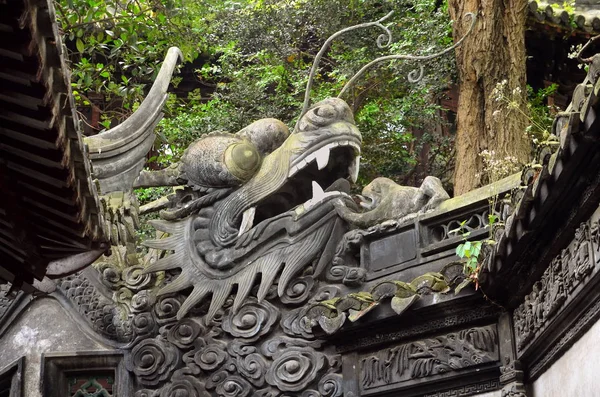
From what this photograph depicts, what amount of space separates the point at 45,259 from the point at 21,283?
221 mm

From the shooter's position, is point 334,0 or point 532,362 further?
point 334,0

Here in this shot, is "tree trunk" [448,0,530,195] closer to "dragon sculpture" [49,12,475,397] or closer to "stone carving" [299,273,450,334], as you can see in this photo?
"dragon sculpture" [49,12,475,397]

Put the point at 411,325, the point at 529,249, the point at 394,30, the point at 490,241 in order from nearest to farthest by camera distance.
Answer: the point at 529,249 < the point at 490,241 < the point at 411,325 < the point at 394,30

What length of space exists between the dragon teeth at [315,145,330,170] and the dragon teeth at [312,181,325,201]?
6.6 inches

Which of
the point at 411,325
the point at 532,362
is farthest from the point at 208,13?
the point at 532,362

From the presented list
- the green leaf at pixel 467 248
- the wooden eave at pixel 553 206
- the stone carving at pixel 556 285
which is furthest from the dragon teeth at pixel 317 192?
the stone carving at pixel 556 285

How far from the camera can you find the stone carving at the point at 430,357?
8609 mm

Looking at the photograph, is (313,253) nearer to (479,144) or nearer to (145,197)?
(479,144)

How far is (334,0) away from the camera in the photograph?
1548 centimetres

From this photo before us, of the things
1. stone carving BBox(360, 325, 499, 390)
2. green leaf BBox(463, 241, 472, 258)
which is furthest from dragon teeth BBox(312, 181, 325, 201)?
green leaf BBox(463, 241, 472, 258)

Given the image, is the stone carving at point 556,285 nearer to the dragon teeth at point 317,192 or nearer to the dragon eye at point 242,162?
the dragon teeth at point 317,192

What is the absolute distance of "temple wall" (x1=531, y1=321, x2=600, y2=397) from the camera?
664 centimetres

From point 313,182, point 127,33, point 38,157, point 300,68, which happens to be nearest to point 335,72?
point 300,68

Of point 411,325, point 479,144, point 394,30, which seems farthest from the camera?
point 394,30
